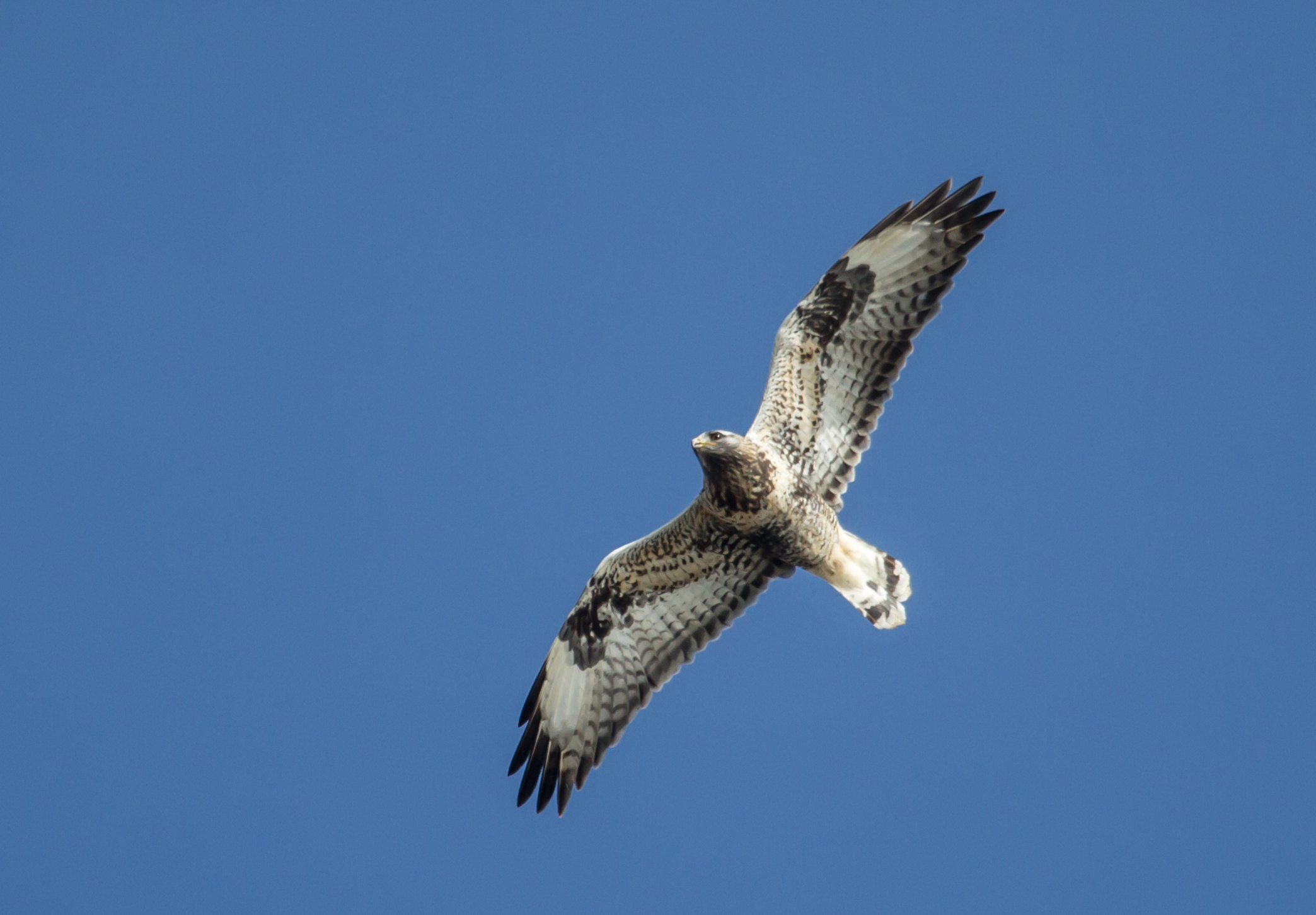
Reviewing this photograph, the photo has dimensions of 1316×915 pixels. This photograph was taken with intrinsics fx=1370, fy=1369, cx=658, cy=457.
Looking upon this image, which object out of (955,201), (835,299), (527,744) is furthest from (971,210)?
(527,744)

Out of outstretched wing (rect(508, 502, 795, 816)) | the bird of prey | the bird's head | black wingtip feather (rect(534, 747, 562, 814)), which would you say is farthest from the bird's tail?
black wingtip feather (rect(534, 747, 562, 814))

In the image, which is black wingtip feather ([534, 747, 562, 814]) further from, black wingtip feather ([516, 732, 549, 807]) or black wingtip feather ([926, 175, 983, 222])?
black wingtip feather ([926, 175, 983, 222])

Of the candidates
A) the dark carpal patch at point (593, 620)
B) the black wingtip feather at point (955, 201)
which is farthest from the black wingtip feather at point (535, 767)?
the black wingtip feather at point (955, 201)

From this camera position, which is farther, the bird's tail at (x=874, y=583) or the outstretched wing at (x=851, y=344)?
the bird's tail at (x=874, y=583)

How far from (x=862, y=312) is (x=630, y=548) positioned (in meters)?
2.16

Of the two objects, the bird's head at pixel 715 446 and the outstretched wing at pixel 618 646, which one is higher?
the bird's head at pixel 715 446

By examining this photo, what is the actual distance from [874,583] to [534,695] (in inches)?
94.6

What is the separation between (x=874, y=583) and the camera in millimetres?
9102

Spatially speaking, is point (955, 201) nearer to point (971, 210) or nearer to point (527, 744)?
point (971, 210)

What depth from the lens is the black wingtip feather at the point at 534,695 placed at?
9234 millimetres

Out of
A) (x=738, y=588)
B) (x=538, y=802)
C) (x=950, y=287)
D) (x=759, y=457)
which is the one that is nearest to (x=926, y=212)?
(x=950, y=287)

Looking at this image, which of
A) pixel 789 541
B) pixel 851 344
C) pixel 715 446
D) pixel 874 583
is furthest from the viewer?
pixel 874 583

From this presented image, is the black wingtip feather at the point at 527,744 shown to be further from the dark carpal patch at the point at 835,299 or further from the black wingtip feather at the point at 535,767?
the dark carpal patch at the point at 835,299

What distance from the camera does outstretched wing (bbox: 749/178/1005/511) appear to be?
890 cm
